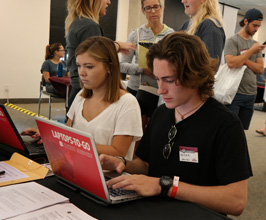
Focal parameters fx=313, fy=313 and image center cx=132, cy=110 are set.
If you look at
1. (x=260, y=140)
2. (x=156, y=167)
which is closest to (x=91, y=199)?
(x=156, y=167)

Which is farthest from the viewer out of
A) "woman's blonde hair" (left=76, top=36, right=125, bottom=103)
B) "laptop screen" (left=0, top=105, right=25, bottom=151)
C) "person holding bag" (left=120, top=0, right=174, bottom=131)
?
"person holding bag" (left=120, top=0, right=174, bottom=131)

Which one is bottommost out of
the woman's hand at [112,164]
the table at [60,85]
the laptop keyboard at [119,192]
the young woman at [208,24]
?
the table at [60,85]

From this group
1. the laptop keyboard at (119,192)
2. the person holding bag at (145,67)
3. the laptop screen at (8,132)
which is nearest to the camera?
the laptop keyboard at (119,192)

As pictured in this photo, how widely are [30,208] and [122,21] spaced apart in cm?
751

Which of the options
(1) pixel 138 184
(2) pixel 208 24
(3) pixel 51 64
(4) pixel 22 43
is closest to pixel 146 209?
(1) pixel 138 184

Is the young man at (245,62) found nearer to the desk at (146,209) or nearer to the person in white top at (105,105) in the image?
the person in white top at (105,105)

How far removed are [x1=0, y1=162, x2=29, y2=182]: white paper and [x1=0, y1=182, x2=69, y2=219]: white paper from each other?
70 mm

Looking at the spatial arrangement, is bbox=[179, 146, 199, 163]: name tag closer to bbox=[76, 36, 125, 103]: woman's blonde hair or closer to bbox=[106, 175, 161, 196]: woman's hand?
bbox=[106, 175, 161, 196]: woman's hand

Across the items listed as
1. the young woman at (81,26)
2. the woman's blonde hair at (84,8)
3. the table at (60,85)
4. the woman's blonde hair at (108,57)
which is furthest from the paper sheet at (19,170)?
the table at (60,85)

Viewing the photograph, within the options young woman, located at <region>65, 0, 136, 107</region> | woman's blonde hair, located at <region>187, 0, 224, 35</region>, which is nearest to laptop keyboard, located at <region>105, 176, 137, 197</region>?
young woman, located at <region>65, 0, 136, 107</region>

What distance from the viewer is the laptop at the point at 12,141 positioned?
1262 millimetres

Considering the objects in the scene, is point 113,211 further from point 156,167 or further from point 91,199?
point 156,167

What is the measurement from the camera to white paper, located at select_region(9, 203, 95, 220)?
77cm

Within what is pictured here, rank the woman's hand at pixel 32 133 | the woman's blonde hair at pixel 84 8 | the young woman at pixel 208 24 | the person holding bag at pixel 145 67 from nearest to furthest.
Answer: the woman's hand at pixel 32 133, the young woman at pixel 208 24, the woman's blonde hair at pixel 84 8, the person holding bag at pixel 145 67
